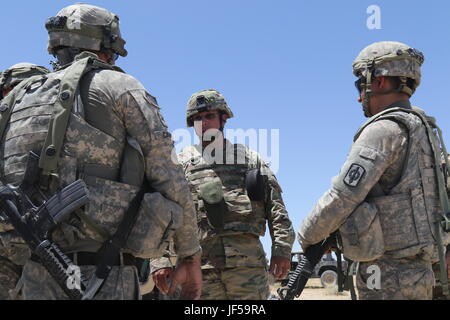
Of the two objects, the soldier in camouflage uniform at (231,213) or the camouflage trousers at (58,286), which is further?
the soldier in camouflage uniform at (231,213)

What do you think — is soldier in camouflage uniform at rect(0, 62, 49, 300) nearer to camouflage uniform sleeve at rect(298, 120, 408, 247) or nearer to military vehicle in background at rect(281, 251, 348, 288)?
camouflage uniform sleeve at rect(298, 120, 408, 247)

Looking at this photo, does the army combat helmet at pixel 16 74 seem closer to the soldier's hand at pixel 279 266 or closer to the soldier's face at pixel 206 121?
the soldier's face at pixel 206 121

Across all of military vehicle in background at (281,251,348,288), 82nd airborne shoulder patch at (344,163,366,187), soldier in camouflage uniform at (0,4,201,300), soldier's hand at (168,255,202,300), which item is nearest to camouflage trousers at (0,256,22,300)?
soldier in camouflage uniform at (0,4,201,300)

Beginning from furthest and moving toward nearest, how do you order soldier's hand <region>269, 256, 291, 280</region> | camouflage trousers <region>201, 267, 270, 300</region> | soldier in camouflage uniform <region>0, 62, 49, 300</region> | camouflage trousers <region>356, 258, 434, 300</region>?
soldier's hand <region>269, 256, 291, 280</region>, camouflage trousers <region>201, 267, 270, 300</region>, camouflage trousers <region>356, 258, 434, 300</region>, soldier in camouflage uniform <region>0, 62, 49, 300</region>

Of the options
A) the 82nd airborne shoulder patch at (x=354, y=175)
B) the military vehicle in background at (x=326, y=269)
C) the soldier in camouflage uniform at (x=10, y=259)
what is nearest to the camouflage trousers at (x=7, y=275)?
the soldier in camouflage uniform at (x=10, y=259)

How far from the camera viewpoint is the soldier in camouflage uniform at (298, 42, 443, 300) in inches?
166

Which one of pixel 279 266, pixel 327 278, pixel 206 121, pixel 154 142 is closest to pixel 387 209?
pixel 154 142

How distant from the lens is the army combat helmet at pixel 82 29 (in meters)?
3.78

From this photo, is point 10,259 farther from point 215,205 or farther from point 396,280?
point 215,205

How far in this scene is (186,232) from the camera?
12.4 ft

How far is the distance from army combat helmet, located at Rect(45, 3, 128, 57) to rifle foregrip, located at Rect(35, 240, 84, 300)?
132cm

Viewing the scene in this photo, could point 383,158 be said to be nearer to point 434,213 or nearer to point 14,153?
point 434,213

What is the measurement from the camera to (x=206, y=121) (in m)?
6.81

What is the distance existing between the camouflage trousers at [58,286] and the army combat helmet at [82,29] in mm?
1400
